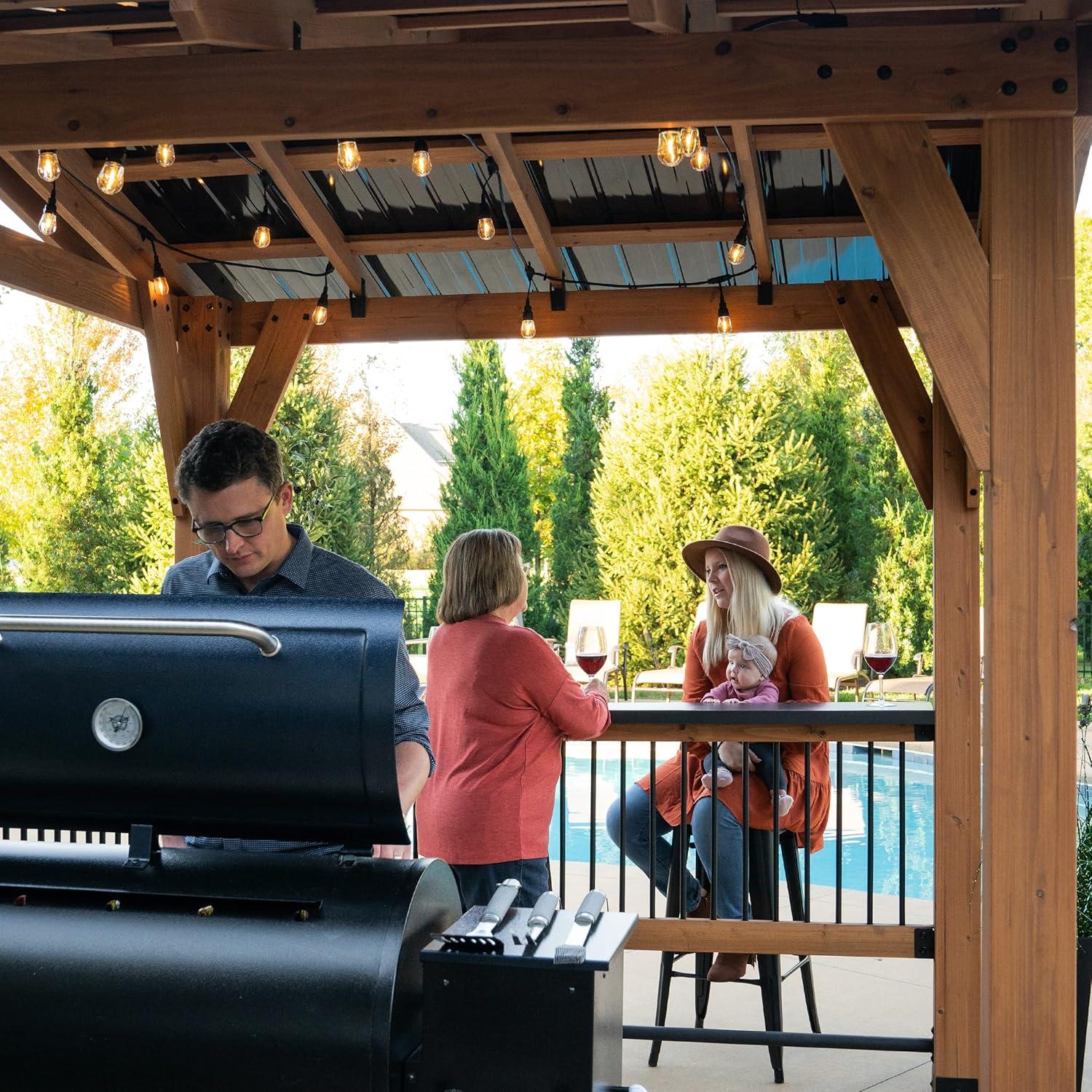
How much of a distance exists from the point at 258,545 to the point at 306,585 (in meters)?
0.10

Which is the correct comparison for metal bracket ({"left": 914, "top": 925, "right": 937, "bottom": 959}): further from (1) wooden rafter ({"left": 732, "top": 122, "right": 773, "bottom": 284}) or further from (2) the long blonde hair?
(1) wooden rafter ({"left": 732, "top": 122, "right": 773, "bottom": 284})

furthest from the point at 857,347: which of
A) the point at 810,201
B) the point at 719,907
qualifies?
the point at 719,907

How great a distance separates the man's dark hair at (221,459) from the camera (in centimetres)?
183

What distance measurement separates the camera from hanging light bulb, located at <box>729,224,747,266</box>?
177 inches

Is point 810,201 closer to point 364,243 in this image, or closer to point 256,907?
point 364,243

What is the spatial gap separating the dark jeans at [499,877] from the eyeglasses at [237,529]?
1492 millimetres

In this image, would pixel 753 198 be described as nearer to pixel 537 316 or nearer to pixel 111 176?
pixel 537 316

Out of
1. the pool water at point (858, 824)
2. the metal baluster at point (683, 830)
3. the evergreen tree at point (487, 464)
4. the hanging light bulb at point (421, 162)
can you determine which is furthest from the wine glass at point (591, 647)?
the evergreen tree at point (487, 464)

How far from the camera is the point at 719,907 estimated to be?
3646 millimetres

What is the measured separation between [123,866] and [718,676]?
2.80 m

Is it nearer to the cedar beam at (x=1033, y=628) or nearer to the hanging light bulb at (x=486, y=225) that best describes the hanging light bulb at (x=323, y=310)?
the hanging light bulb at (x=486, y=225)

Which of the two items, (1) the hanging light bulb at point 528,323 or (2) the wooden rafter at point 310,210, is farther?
(1) the hanging light bulb at point 528,323

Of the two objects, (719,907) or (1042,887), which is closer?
(1042,887)

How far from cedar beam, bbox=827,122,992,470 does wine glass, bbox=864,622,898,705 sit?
3.35 feet
